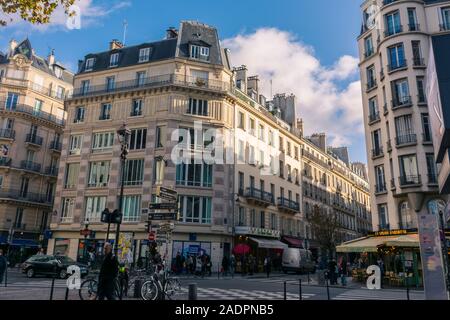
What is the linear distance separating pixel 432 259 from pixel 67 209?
29.7 metres

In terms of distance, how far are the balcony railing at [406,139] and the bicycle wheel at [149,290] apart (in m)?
20.0

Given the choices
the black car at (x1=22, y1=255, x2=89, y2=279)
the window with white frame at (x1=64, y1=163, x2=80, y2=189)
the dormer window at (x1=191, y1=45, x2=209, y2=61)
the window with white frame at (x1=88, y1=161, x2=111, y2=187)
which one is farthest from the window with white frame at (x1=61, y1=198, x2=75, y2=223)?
the dormer window at (x1=191, y1=45, x2=209, y2=61)

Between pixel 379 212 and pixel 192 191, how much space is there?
13962 mm

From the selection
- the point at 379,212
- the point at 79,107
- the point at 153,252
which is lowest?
the point at 153,252

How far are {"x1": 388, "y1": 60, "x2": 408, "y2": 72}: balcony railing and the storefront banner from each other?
62.4 feet

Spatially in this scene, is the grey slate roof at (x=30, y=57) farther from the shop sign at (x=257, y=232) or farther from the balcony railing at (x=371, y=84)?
the balcony railing at (x=371, y=84)

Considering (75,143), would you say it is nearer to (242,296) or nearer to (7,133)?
(7,133)

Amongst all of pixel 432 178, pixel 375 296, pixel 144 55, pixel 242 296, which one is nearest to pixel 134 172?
pixel 144 55

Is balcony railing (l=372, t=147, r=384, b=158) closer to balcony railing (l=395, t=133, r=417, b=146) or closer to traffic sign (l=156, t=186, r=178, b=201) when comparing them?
balcony railing (l=395, t=133, r=417, b=146)

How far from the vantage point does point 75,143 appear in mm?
34062

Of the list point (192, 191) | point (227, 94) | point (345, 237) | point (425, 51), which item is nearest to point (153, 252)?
point (192, 191)

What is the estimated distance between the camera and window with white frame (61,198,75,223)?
32.1 metres
